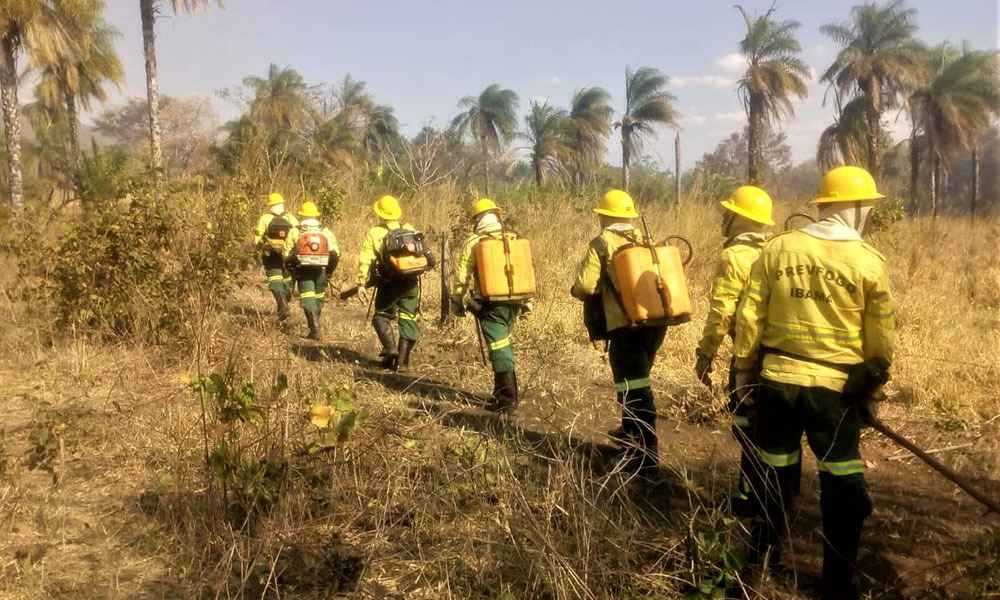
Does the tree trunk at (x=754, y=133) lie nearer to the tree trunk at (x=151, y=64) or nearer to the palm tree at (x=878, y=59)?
the palm tree at (x=878, y=59)

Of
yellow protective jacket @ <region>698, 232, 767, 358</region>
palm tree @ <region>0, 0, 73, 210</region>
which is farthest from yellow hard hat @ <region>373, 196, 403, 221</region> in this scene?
palm tree @ <region>0, 0, 73, 210</region>

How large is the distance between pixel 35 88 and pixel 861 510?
34.5 m

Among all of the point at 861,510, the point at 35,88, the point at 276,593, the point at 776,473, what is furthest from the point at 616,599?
the point at 35,88

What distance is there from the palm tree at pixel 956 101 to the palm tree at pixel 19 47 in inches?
1340

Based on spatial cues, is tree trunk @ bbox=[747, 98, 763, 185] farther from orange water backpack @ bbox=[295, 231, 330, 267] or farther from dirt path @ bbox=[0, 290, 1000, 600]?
dirt path @ bbox=[0, 290, 1000, 600]

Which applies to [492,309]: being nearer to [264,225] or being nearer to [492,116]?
[264,225]

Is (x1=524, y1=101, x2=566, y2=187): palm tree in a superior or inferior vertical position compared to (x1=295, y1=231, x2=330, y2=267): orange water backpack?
superior

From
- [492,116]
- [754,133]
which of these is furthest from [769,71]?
[492,116]

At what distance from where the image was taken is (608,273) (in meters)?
4.14

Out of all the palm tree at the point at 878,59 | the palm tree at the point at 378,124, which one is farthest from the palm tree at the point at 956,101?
the palm tree at the point at 378,124

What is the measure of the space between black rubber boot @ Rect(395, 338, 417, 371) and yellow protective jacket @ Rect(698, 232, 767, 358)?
12.2 ft

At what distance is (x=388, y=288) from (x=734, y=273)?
3.78 m

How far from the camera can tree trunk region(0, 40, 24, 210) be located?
16438mm

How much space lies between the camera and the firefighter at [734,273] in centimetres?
358
